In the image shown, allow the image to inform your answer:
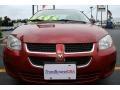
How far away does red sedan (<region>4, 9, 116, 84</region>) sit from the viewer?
396 centimetres

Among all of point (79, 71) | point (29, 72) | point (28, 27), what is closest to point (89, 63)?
point (79, 71)

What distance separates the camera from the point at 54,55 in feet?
13.1

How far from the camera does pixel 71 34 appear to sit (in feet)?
13.8

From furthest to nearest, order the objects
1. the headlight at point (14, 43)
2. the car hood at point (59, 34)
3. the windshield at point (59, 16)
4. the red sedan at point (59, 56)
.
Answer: the windshield at point (59, 16) < the headlight at point (14, 43) < the car hood at point (59, 34) < the red sedan at point (59, 56)

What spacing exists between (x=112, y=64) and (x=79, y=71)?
57cm

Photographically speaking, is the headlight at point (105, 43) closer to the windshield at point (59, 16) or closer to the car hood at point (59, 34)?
the car hood at point (59, 34)

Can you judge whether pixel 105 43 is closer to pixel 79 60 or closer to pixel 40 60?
pixel 79 60

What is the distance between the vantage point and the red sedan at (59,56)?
3959 mm

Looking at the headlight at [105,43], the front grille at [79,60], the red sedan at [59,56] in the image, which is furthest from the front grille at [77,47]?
the headlight at [105,43]

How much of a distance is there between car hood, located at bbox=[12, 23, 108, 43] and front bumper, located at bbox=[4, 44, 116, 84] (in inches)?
7.2

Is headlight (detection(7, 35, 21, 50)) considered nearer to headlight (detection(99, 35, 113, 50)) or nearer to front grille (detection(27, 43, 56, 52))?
front grille (detection(27, 43, 56, 52))

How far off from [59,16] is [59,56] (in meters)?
1.82

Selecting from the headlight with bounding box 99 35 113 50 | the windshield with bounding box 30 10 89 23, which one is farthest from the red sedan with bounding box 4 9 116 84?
the windshield with bounding box 30 10 89 23

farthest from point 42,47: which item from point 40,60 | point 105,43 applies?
point 105,43
